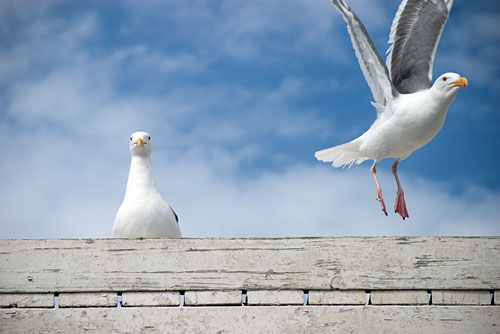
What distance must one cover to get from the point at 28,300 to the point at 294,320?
65.6 inches

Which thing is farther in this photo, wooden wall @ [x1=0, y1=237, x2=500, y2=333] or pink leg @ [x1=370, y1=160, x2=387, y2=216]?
pink leg @ [x1=370, y1=160, x2=387, y2=216]

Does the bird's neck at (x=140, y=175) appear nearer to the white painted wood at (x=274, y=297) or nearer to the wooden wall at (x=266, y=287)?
the wooden wall at (x=266, y=287)

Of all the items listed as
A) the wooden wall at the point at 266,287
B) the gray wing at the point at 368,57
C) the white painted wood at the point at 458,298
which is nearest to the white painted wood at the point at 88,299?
the wooden wall at the point at 266,287

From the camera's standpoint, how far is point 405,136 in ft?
17.8

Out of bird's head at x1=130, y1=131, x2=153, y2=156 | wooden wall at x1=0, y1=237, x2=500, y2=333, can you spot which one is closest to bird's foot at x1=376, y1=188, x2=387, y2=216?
wooden wall at x1=0, y1=237, x2=500, y2=333

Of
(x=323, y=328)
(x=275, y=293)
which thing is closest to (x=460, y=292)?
(x=323, y=328)

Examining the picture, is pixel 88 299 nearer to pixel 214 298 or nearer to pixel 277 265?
pixel 214 298

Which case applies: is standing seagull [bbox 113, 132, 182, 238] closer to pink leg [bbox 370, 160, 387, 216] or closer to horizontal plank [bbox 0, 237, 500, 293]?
horizontal plank [bbox 0, 237, 500, 293]

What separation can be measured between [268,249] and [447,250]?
1.11 meters

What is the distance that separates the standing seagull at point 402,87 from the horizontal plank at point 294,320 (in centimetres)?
186

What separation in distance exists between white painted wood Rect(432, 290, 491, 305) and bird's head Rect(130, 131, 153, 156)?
101 inches

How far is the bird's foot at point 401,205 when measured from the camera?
5688 mm

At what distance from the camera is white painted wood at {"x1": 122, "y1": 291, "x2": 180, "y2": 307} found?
12.4 feet

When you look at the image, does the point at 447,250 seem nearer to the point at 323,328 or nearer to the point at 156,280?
the point at 323,328
